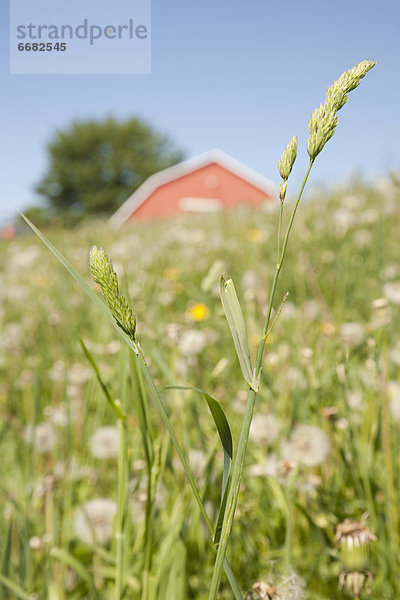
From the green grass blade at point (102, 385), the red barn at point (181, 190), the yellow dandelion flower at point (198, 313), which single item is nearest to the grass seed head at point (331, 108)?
the green grass blade at point (102, 385)

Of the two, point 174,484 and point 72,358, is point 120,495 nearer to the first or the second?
point 174,484

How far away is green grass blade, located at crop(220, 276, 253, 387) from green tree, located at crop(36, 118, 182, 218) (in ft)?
117

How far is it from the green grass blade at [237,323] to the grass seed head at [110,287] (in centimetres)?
5

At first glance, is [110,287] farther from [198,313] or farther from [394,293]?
[394,293]

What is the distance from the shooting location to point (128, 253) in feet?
10.8

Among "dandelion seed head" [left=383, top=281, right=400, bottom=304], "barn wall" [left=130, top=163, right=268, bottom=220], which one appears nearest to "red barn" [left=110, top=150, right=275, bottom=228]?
"barn wall" [left=130, top=163, right=268, bottom=220]

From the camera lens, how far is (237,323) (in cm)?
28

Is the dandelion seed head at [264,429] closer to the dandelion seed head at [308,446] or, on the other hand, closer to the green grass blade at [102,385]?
the dandelion seed head at [308,446]

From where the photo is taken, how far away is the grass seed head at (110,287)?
0.86 ft

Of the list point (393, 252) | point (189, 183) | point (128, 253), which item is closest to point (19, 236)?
point (128, 253)

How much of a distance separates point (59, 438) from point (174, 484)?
0.37 meters

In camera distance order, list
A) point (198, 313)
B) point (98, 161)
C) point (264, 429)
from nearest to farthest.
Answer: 1. point (264, 429)
2. point (198, 313)
3. point (98, 161)

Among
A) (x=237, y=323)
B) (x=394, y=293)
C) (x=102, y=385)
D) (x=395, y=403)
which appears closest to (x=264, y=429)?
(x=395, y=403)

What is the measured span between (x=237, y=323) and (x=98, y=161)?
3918 centimetres
